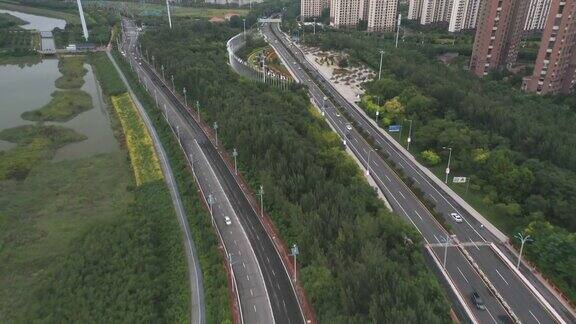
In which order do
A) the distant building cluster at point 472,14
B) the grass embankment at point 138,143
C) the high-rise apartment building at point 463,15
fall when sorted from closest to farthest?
the grass embankment at point 138,143 < the distant building cluster at point 472,14 < the high-rise apartment building at point 463,15

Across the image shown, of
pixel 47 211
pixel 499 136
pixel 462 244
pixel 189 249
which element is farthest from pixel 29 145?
pixel 499 136

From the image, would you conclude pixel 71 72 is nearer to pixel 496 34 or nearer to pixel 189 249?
pixel 189 249

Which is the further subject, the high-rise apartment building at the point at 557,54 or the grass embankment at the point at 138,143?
the high-rise apartment building at the point at 557,54

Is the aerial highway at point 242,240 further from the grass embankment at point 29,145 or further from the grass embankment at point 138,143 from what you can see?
the grass embankment at point 29,145

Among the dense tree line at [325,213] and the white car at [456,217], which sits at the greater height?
the dense tree line at [325,213]

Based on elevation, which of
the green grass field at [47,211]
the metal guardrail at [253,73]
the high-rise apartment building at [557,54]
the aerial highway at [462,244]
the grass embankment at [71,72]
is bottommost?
the green grass field at [47,211]

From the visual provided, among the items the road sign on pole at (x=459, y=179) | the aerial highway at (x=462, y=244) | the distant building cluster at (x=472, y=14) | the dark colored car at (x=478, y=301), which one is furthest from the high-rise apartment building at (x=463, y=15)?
the dark colored car at (x=478, y=301)

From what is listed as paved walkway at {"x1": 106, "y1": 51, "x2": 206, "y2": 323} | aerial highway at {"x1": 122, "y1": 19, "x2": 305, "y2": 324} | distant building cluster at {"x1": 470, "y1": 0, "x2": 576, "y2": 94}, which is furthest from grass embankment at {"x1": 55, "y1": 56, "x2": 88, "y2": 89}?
distant building cluster at {"x1": 470, "y1": 0, "x2": 576, "y2": 94}
